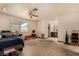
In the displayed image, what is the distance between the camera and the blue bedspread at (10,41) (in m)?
2.83

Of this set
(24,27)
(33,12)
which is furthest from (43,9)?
(24,27)

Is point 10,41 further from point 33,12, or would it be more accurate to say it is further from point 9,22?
point 33,12

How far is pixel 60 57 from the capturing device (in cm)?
301

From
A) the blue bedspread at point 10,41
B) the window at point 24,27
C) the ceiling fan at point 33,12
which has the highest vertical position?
the ceiling fan at point 33,12

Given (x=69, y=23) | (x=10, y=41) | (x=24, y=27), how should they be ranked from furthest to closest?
(x=69, y=23) → (x=24, y=27) → (x=10, y=41)

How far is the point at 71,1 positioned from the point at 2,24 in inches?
75.9

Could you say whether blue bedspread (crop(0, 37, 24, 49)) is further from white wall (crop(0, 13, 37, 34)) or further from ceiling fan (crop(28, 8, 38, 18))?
ceiling fan (crop(28, 8, 38, 18))

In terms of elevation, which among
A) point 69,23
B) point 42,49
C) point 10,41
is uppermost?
point 69,23

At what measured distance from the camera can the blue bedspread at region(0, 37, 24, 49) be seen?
2831 millimetres

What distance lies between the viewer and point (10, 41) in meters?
2.99

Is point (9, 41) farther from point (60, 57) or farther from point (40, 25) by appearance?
point (60, 57)

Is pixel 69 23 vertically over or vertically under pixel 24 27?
over

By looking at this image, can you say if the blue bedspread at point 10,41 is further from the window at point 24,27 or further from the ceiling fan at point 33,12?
the ceiling fan at point 33,12

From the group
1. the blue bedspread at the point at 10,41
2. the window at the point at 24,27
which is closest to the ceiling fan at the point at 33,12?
the window at the point at 24,27
